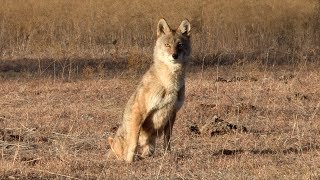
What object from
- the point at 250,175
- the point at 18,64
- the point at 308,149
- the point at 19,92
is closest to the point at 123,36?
the point at 18,64

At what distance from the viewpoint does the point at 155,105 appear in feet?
25.8

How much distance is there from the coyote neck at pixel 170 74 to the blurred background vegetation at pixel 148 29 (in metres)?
8.81

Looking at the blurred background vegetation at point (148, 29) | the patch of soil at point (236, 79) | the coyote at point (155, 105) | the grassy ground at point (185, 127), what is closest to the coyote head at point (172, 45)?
the coyote at point (155, 105)

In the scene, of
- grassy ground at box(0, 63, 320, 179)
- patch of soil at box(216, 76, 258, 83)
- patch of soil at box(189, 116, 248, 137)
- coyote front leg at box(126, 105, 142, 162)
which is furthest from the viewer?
patch of soil at box(216, 76, 258, 83)

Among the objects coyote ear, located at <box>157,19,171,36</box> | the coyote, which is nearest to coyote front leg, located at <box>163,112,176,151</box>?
the coyote

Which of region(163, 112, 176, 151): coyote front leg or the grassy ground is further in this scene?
region(163, 112, 176, 151): coyote front leg

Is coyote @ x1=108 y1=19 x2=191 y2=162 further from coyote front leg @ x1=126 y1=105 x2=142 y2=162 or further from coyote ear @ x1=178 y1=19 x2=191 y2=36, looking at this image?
coyote ear @ x1=178 y1=19 x2=191 y2=36

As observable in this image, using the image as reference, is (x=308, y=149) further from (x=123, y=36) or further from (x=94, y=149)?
(x=123, y=36)

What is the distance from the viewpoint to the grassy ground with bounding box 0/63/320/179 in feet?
23.3

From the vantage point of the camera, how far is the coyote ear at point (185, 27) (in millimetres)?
8672

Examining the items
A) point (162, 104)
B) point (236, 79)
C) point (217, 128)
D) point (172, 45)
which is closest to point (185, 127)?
point (217, 128)

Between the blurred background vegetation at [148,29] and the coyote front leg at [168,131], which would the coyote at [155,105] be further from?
the blurred background vegetation at [148,29]

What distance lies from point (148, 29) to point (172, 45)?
14171 millimetres

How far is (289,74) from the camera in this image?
16.0m
